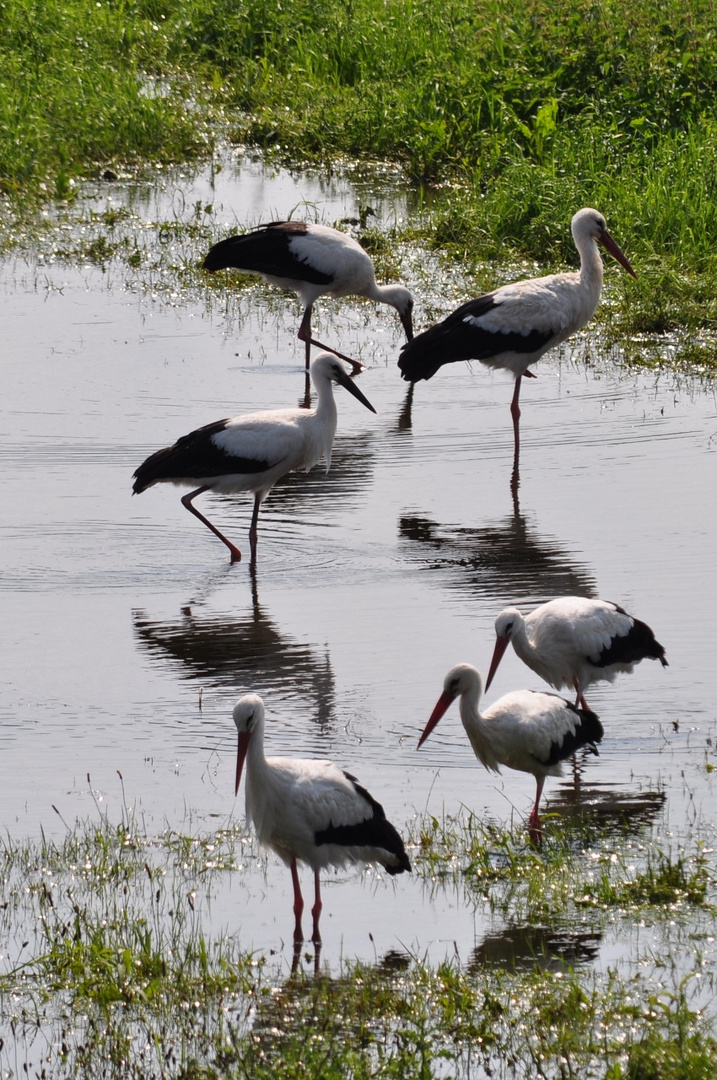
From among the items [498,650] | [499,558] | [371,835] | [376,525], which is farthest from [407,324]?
[371,835]

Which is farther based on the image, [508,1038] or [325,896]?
[325,896]

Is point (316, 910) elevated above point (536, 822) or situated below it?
below

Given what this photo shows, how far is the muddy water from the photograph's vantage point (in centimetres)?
599

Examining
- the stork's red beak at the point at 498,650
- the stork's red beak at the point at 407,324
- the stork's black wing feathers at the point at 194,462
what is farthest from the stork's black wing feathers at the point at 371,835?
the stork's red beak at the point at 407,324

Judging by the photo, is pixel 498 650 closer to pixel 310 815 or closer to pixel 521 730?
pixel 521 730

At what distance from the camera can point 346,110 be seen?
58.3 feet

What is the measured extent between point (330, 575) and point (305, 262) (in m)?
4.58

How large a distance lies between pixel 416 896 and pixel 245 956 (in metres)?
0.68

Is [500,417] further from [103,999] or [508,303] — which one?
[103,999]

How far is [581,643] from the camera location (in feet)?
21.1

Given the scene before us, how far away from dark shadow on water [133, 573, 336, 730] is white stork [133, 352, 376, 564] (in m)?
0.84

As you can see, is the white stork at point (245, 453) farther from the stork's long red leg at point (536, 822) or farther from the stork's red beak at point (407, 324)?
the stork's red beak at point (407, 324)

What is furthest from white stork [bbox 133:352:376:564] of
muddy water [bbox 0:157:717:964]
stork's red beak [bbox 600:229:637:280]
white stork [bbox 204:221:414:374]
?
white stork [bbox 204:221:414:374]

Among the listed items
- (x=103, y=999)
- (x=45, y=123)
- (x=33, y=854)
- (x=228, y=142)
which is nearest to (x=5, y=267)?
(x=45, y=123)
